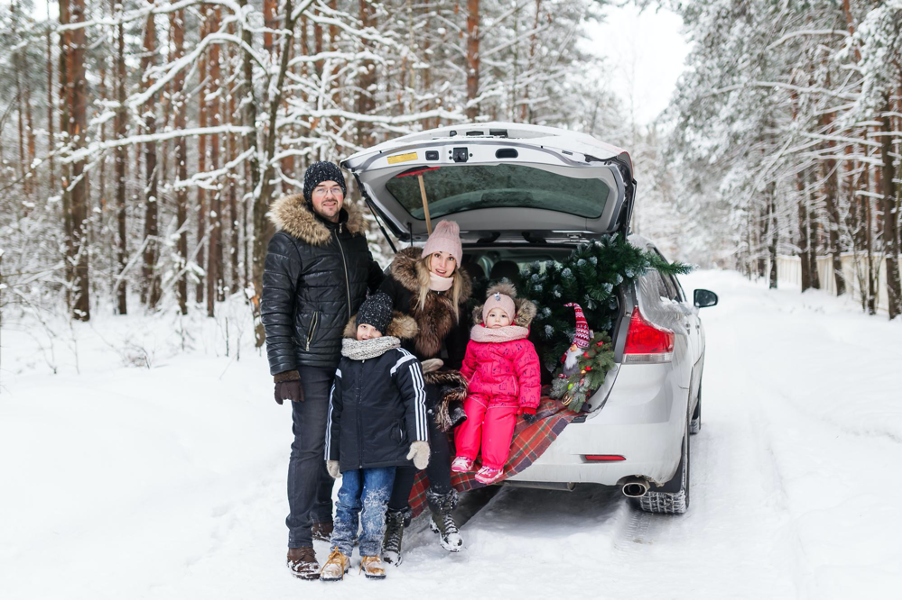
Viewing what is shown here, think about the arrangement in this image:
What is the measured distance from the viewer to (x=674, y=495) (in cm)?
385

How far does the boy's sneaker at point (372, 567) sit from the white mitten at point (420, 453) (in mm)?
535

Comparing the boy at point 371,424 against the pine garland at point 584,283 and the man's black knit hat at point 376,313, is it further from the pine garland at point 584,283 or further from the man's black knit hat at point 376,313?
the pine garland at point 584,283

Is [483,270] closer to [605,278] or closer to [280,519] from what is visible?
[605,278]

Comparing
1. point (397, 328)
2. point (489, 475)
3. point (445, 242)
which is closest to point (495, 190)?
point (445, 242)

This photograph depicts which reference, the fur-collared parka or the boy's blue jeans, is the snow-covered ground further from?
the fur-collared parka

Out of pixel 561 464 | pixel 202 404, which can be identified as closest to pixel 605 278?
pixel 561 464

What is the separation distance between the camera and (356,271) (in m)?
3.66

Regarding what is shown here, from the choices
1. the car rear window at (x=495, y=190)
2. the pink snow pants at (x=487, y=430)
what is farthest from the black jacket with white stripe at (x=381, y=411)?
the car rear window at (x=495, y=190)

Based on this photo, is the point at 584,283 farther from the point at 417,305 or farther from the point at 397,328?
the point at 397,328

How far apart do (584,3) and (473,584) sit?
1879 cm

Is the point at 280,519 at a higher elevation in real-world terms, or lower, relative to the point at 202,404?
lower

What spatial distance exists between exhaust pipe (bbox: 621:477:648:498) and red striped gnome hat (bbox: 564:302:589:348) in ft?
2.61

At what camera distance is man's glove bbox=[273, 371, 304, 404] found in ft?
10.6

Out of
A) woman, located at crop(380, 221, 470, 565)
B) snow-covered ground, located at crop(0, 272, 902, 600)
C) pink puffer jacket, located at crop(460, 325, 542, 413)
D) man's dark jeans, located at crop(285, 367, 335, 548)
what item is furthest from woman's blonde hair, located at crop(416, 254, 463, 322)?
snow-covered ground, located at crop(0, 272, 902, 600)
